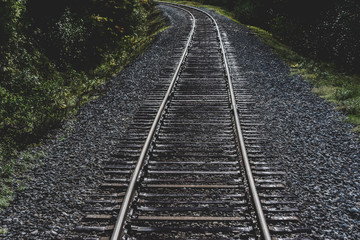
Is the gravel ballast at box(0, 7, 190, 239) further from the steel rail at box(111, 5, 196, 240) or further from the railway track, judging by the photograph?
the steel rail at box(111, 5, 196, 240)

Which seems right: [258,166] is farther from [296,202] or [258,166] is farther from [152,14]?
[152,14]

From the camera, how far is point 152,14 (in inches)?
1046

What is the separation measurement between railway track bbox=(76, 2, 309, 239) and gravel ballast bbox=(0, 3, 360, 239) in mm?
256

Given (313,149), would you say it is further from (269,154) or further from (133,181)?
(133,181)

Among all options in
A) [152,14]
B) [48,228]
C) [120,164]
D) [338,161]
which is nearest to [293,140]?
[338,161]

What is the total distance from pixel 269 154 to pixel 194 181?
1600 mm

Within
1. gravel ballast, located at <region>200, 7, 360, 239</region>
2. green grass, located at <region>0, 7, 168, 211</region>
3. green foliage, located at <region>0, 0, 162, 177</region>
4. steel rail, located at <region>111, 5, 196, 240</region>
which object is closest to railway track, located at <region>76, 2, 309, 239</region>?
steel rail, located at <region>111, 5, 196, 240</region>

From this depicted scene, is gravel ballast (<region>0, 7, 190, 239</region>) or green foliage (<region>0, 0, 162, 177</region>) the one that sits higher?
green foliage (<region>0, 0, 162, 177</region>)

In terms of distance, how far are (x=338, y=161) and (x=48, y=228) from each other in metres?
4.55

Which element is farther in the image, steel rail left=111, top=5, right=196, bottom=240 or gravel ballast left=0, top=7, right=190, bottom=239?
gravel ballast left=0, top=7, right=190, bottom=239

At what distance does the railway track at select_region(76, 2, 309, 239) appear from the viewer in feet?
12.0

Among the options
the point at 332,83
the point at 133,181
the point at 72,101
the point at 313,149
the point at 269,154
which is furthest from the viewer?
the point at 332,83

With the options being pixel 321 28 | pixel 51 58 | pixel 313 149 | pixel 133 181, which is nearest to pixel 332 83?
pixel 313 149

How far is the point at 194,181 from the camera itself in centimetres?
461
